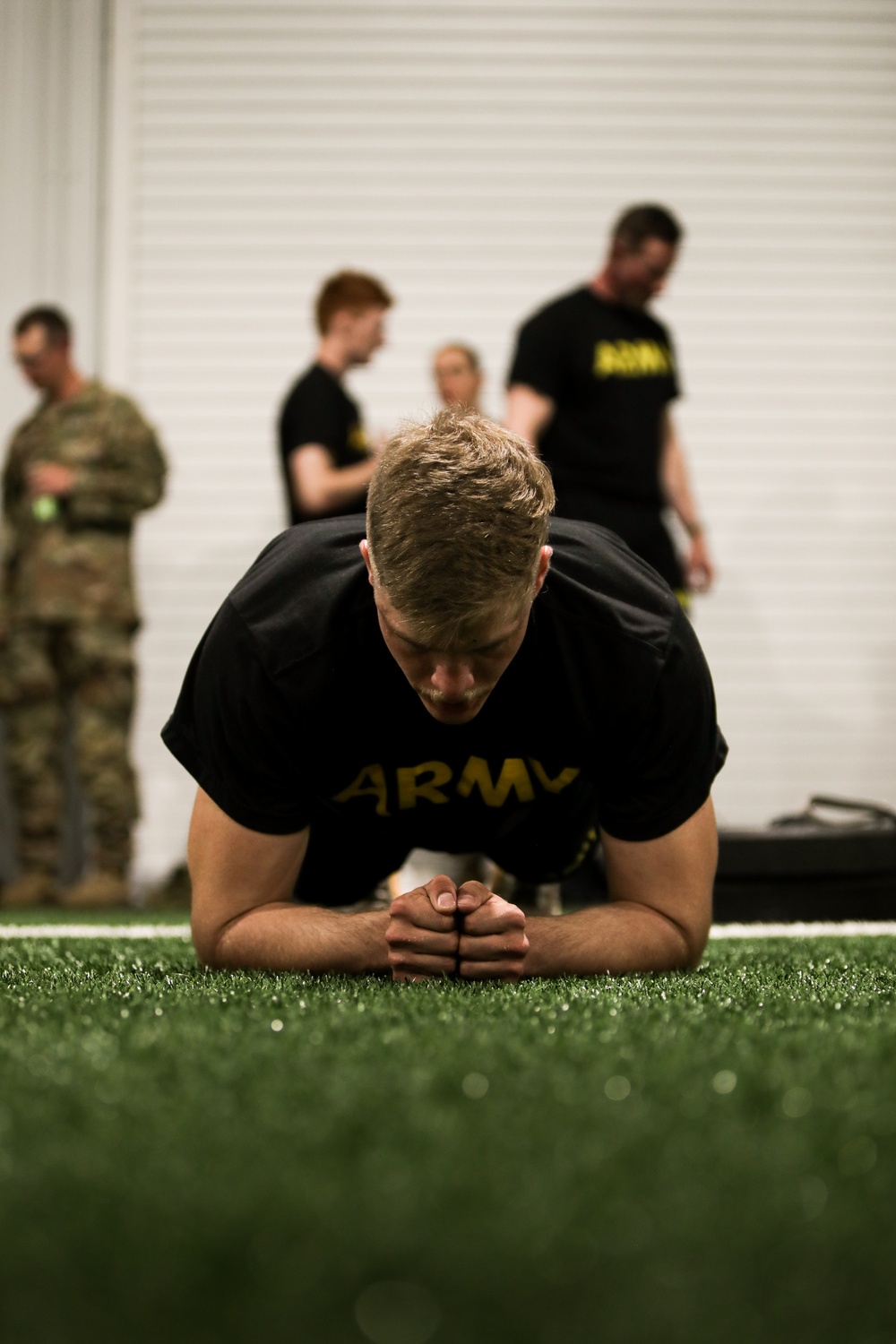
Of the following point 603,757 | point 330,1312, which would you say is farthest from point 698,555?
point 330,1312

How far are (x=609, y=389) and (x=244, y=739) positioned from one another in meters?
1.91

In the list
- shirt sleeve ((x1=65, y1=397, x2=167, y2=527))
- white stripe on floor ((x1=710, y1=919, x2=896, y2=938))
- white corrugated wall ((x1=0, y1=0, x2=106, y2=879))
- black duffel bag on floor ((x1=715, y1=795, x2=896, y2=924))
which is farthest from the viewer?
white corrugated wall ((x1=0, y1=0, x2=106, y2=879))

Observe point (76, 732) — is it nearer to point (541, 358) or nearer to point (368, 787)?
point (541, 358)

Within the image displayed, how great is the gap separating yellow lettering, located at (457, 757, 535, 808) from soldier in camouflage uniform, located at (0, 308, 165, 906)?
2561 millimetres

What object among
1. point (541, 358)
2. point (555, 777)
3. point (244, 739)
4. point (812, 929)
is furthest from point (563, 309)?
point (244, 739)

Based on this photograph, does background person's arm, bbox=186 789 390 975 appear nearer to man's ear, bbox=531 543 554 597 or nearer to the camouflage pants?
man's ear, bbox=531 543 554 597

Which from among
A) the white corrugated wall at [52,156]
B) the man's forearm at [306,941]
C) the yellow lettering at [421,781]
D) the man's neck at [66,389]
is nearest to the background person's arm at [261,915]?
the man's forearm at [306,941]

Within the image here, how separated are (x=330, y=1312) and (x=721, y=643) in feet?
13.3

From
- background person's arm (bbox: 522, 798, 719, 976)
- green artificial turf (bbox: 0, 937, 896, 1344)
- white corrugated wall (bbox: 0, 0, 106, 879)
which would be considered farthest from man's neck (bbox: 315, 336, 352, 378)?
green artificial turf (bbox: 0, 937, 896, 1344)

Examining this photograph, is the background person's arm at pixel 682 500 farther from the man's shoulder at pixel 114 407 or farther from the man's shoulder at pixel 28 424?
the man's shoulder at pixel 28 424

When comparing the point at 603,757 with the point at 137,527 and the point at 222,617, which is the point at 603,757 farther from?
the point at 137,527

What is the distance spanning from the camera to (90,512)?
3859 mm

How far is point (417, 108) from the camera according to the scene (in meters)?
4.50

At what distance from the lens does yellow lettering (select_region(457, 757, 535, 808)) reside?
146cm
